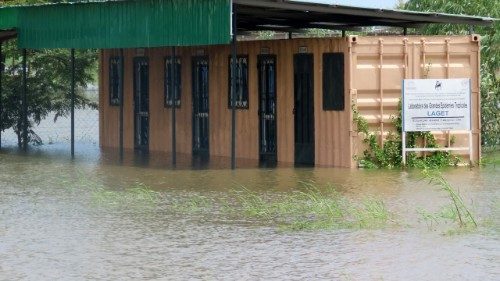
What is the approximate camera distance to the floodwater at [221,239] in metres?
12.7

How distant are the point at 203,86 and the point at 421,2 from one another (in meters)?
6.72

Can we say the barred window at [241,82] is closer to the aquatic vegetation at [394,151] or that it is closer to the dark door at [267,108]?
the dark door at [267,108]

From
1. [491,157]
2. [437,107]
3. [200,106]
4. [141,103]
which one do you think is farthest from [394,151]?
[141,103]

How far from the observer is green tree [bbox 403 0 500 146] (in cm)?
2845

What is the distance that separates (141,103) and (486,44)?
794 cm

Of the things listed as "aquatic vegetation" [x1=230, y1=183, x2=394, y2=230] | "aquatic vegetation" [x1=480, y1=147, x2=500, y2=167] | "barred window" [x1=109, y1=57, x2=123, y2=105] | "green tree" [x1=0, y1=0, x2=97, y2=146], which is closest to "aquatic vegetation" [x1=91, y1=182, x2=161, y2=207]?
"aquatic vegetation" [x1=230, y1=183, x2=394, y2=230]

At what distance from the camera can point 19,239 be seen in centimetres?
1493

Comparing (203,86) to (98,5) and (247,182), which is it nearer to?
(98,5)

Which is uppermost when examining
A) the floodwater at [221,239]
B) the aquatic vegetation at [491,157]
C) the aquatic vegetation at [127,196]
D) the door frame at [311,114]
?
the door frame at [311,114]

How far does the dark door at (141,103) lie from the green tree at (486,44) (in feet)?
21.7

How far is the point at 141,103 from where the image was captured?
30.9m

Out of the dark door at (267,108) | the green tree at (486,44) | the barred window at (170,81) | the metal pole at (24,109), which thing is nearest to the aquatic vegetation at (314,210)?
the dark door at (267,108)

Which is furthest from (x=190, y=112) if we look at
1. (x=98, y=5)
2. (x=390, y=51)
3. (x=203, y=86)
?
(x=390, y=51)

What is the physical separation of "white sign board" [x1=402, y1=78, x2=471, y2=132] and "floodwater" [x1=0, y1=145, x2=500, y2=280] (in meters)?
2.14
